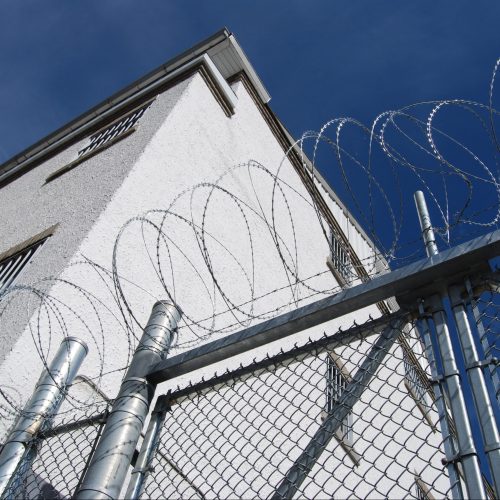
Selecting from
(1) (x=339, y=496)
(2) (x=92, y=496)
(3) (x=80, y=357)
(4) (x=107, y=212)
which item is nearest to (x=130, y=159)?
(4) (x=107, y=212)

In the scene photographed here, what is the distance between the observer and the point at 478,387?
175 centimetres

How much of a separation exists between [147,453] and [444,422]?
3.65 feet

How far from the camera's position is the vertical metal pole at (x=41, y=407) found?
277cm

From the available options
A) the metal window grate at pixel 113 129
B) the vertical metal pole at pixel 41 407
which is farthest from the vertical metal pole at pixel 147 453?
the metal window grate at pixel 113 129

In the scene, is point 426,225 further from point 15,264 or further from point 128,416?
point 15,264

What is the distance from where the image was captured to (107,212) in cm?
586

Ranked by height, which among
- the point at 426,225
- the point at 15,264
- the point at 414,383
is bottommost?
the point at 414,383

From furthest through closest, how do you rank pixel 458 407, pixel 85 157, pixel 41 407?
pixel 85 157
pixel 41 407
pixel 458 407

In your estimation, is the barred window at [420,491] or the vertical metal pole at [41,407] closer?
the barred window at [420,491]

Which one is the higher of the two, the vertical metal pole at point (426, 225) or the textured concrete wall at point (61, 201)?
the textured concrete wall at point (61, 201)

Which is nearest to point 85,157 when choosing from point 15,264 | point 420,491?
point 15,264

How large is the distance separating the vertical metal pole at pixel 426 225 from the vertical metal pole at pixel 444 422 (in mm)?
282

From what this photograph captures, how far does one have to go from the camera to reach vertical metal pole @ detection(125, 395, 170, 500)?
7.21 ft

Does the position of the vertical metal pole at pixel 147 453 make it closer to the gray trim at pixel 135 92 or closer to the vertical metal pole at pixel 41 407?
the vertical metal pole at pixel 41 407
